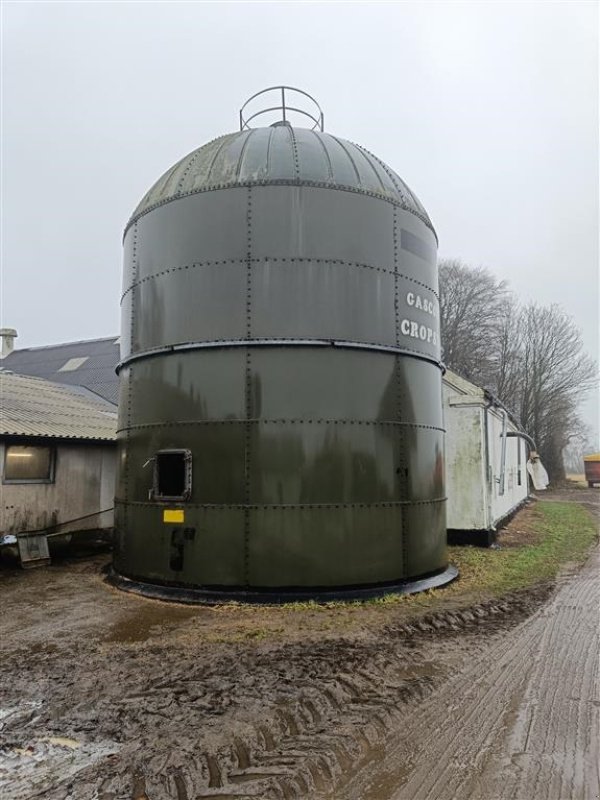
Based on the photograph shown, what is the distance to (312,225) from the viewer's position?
7.28 metres

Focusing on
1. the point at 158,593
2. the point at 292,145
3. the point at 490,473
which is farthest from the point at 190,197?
the point at 490,473

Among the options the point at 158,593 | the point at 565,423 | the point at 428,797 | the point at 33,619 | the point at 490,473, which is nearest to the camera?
the point at 428,797

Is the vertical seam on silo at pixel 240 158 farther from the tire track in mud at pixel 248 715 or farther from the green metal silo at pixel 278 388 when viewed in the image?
the tire track in mud at pixel 248 715

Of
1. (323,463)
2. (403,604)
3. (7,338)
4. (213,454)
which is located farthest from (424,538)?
(7,338)

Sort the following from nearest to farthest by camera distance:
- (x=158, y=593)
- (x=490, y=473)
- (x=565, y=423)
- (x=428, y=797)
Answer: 1. (x=428, y=797)
2. (x=158, y=593)
3. (x=490, y=473)
4. (x=565, y=423)

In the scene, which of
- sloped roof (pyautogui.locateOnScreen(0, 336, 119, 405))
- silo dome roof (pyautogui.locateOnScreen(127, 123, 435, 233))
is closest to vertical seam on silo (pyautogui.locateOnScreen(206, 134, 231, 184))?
silo dome roof (pyautogui.locateOnScreen(127, 123, 435, 233))

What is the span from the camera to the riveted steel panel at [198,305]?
713 cm

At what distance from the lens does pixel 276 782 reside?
303cm

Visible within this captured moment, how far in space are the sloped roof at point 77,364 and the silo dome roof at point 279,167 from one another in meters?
10.9

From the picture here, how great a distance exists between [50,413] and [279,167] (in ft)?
25.3

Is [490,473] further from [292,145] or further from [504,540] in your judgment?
[292,145]

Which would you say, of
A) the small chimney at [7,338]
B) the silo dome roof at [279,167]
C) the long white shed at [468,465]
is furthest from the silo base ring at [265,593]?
the small chimney at [7,338]

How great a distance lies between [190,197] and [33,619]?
5.79 metres

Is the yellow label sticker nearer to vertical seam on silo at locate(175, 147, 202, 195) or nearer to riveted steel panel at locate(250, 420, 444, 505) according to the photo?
riveted steel panel at locate(250, 420, 444, 505)
